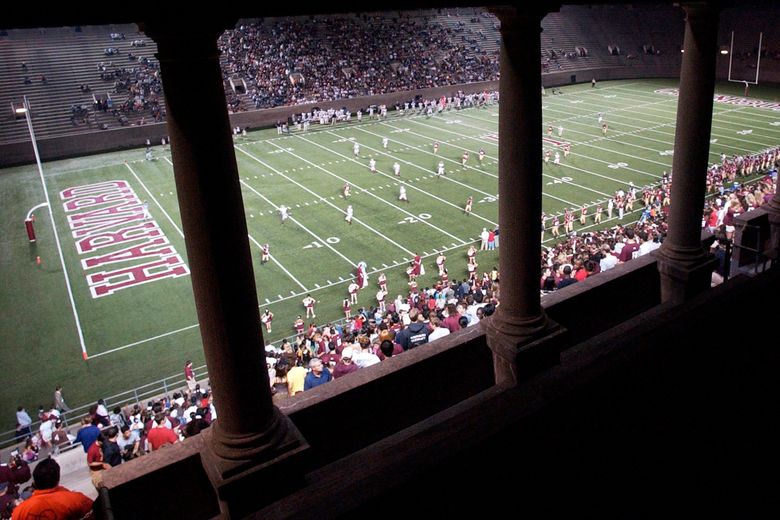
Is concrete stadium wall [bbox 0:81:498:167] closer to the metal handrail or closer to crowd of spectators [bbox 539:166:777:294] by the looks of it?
→ crowd of spectators [bbox 539:166:777:294]

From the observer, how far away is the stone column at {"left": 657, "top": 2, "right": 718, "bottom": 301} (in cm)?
811

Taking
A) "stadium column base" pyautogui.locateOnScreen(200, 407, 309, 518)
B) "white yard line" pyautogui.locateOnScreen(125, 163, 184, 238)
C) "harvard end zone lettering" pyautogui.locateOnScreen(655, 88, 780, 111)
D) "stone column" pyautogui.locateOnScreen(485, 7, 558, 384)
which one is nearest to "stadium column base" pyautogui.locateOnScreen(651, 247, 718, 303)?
"stone column" pyautogui.locateOnScreen(485, 7, 558, 384)

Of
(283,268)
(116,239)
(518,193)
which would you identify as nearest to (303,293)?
(283,268)

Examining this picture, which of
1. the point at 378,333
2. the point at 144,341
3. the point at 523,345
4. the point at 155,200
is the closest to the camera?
the point at 523,345

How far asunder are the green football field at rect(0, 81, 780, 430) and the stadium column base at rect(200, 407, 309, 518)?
1154 cm

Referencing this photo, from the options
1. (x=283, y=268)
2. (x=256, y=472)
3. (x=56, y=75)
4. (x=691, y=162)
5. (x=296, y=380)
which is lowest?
(x=283, y=268)

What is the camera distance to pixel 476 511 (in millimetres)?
4766

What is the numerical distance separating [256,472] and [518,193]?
3743 mm

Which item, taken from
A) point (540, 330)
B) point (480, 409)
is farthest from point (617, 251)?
point (480, 409)

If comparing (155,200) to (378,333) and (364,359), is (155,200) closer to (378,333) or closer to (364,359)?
(378,333)

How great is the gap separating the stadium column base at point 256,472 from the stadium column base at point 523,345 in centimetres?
263

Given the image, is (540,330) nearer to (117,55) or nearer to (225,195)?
(225,195)

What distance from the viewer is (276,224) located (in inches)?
1010

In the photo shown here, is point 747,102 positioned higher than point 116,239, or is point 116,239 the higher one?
point 747,102
